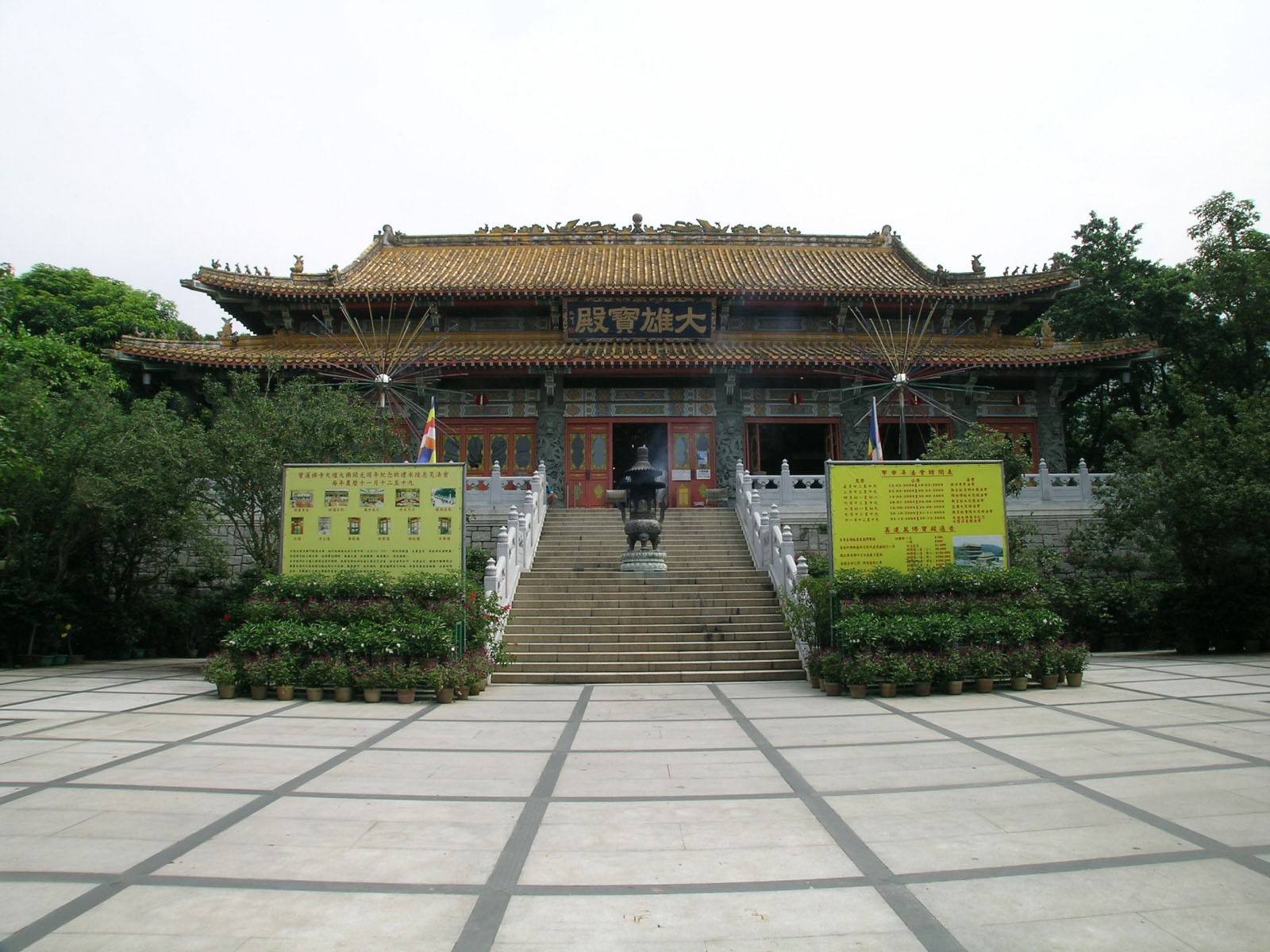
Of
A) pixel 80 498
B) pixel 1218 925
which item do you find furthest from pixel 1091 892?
pixel 80 498

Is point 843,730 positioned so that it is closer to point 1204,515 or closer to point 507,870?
point 507,870

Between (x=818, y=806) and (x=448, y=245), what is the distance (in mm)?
21077

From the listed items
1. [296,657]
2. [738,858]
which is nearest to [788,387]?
[296,657]

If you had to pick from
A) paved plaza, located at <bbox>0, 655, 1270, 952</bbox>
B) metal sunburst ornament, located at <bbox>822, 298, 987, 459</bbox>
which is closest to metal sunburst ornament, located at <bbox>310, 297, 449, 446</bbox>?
metal sunburst ornament, located at <bbox>822, 298, 987, 459</bbox>

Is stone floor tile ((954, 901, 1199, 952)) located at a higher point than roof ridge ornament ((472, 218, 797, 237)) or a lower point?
lower

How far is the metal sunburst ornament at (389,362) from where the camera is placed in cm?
1675

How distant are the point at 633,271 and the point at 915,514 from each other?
13.2 meters

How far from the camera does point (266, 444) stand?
10578 millimetres

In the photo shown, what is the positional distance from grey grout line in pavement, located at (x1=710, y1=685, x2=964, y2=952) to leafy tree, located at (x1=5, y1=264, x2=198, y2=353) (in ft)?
80.7

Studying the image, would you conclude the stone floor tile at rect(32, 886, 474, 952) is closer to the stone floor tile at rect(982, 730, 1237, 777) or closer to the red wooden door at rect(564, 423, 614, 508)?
the stone floor tile at rect(982, 730, 1237, 777)

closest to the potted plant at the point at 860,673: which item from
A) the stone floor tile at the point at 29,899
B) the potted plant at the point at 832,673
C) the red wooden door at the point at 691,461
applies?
the potted plant at the point at 832,673

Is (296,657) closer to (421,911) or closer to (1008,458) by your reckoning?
(421,911)

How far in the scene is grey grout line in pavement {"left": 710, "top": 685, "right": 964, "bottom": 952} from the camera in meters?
2.86

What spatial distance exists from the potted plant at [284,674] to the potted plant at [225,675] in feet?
1.40
